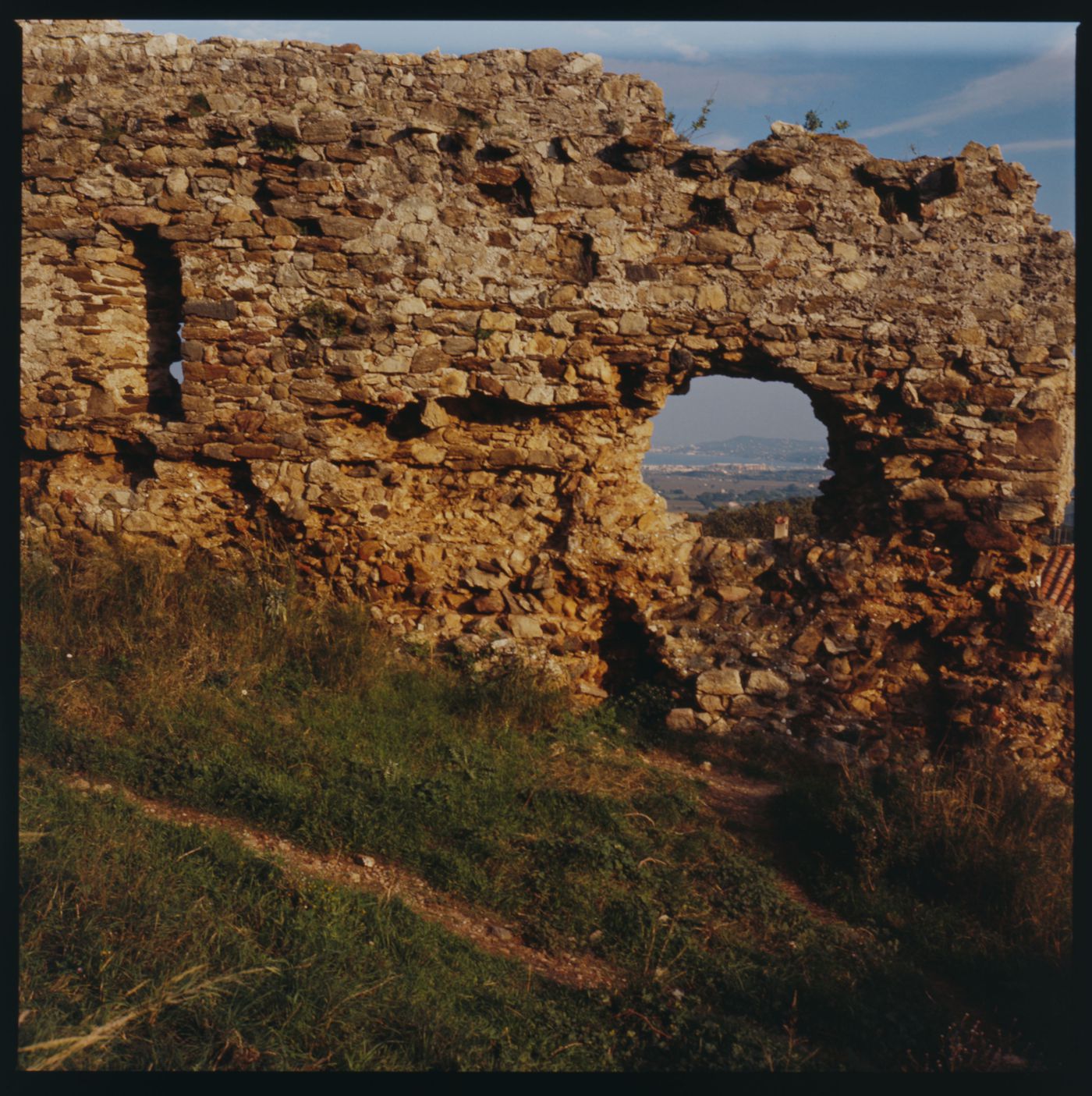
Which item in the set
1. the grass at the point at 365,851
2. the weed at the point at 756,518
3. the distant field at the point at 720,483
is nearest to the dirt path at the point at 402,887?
the grass at the point at 365,851

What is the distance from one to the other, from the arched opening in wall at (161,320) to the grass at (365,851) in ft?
4.48

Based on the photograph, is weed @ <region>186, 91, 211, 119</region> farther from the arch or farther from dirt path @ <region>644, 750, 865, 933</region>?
dirt path @ <region>644, 750, 865, 933</region>

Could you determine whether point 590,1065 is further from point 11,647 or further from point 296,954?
point 11,647

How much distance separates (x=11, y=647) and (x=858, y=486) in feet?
17.6

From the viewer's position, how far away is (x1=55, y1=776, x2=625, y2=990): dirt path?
3.20m

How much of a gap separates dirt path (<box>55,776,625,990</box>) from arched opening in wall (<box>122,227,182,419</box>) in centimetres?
321

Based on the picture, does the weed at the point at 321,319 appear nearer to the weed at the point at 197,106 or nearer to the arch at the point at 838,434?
the weed at the point at 197,106

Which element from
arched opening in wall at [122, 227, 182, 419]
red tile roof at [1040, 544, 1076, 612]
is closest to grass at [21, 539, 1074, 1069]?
arched opening in wall at [122, 227, 182, 419]

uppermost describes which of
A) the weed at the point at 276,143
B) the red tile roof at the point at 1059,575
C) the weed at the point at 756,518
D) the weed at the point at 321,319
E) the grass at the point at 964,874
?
the weed at the point at 276,143

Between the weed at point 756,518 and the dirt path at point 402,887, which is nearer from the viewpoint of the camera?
the dirt path at point 402,887

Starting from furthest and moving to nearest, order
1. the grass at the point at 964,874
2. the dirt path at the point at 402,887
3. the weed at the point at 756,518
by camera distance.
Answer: the weed at the point at 756,518 → the grass at the point at 964,874 → the dirt path at the point at 402,887

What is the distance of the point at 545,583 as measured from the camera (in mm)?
5605

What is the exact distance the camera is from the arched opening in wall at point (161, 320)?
5.69 metres

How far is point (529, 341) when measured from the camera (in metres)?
5.53
